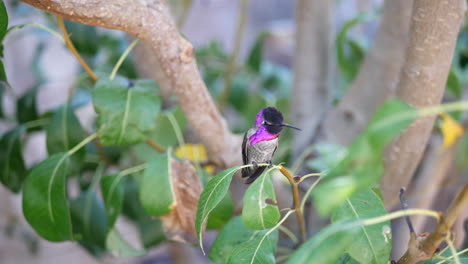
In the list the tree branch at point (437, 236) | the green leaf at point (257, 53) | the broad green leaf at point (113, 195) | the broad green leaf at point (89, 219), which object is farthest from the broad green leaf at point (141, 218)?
the tree branch at point (437, 236)

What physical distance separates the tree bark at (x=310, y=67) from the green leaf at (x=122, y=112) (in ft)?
1.17

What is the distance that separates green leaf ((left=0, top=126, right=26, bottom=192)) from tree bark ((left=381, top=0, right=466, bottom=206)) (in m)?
0.55

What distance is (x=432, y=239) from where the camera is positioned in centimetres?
30

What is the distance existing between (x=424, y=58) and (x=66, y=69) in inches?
61.4

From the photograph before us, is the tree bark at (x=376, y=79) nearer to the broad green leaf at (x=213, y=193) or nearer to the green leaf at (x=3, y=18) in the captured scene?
the broad green leaf at (x=213, y=193)

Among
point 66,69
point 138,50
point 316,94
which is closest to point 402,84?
point 316,94

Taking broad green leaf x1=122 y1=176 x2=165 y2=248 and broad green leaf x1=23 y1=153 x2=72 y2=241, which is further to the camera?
broad green leaf x1=122 y1=176 x2=165 y2=248

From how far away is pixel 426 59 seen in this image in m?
0.44

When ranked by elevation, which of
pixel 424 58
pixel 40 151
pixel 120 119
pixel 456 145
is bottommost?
pixel 40 151

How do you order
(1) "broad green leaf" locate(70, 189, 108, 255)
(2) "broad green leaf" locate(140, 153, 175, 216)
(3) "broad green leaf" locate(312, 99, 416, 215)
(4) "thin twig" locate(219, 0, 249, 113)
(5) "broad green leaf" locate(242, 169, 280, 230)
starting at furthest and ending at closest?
1. (4) "thin twig" locate(219, 0, 249, 113)
2. (1) "broad green leaf" locate(70, 189, 108, 255)
3. (2) "broad green leaf" locate(140, 153, 175, 216)
4. (5) "broad green leaf" locate(242, 169, 280, 230)
5. (3) "broad green leaf" locate(312, 99, 416, 215)

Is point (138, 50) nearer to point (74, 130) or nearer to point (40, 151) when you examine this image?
point (74, 130)

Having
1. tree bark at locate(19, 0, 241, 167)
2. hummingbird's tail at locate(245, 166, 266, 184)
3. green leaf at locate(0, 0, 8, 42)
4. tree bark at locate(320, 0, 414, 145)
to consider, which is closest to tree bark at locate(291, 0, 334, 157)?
tree bark at locate(320, 0, 414, 145)

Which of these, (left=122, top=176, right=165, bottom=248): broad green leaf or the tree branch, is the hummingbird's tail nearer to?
the tree branch

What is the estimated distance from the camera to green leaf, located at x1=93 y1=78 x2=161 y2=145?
45cm
